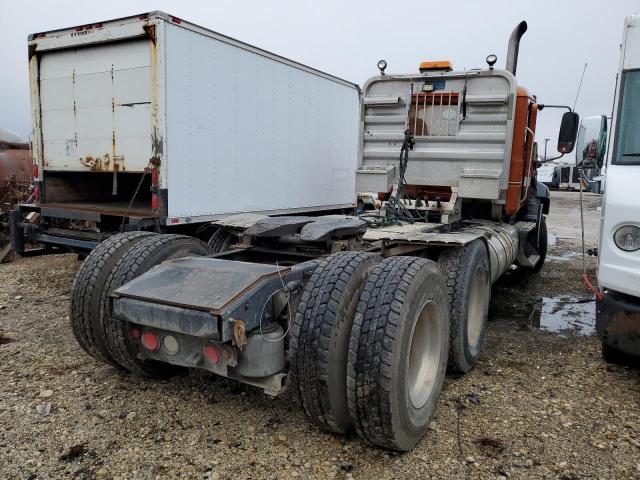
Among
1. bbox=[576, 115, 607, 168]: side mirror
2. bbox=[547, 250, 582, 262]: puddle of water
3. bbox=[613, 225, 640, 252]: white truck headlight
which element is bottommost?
bbox=[547, 250, 582, 262]: puddle of water

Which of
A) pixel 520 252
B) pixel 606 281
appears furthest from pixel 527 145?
pixel 606 281

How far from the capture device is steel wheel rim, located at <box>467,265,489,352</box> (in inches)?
180

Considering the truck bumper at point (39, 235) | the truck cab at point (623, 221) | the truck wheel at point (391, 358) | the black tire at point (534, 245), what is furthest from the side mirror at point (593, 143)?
the truck bumper at point (39, 235)

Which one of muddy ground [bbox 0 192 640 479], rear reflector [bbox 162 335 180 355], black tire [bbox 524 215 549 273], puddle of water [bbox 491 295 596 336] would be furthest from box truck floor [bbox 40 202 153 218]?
black tire [bbox 524 215 549 273]

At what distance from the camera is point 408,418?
299 centimetres

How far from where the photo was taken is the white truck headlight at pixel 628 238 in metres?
3.61

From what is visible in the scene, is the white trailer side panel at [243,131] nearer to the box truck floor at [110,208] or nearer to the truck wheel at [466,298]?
the box truck floor at [110,208]

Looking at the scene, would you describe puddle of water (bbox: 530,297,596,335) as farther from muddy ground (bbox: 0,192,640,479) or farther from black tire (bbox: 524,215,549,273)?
black tire (bbox: 524,215,549,273)

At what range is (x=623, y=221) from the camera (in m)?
3.65

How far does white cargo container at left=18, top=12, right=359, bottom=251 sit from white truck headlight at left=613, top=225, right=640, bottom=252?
4.65 metres

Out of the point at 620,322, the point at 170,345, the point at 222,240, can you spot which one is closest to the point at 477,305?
the point at 620,322

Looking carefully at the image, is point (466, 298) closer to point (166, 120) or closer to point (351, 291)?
point (351, 291)

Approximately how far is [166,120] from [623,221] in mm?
4773

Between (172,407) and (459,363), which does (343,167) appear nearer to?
(459,363)
